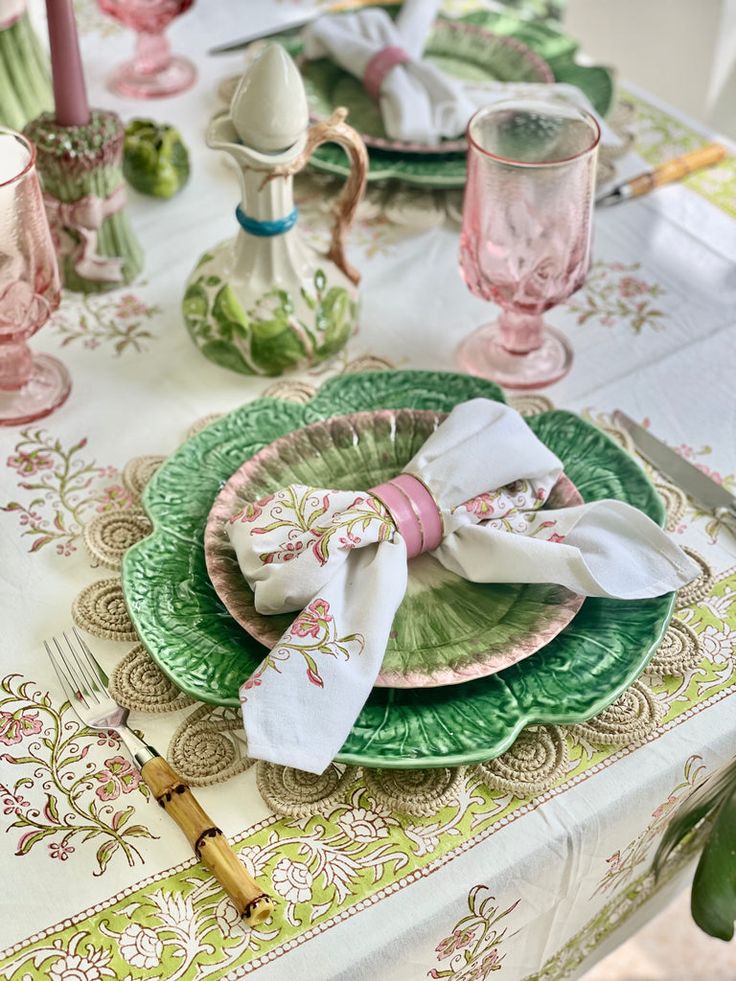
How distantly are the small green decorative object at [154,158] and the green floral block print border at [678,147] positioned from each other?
0.50m

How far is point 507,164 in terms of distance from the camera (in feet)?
2.85

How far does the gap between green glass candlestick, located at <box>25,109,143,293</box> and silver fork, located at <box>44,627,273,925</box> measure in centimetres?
43

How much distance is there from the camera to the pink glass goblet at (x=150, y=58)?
1244mm

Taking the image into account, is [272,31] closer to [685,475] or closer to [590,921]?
[685,475]

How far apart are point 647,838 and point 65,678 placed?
402 mm

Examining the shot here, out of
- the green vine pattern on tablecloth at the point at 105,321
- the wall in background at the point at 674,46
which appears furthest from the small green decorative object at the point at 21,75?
the wall in background at the point at 674,46

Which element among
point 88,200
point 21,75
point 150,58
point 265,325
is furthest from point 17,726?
point 150,58

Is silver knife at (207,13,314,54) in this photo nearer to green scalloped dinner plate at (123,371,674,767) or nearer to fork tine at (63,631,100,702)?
green scalloped dinner plate at (123,371,674,767)

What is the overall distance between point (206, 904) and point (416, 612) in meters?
0.23

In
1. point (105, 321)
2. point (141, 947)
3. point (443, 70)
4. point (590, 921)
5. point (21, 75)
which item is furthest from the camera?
point (443, 70)

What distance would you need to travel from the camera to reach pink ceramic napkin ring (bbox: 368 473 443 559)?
2.47 ft

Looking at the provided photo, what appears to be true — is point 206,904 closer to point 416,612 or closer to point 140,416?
point 416,612

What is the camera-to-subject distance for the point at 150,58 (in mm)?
1325

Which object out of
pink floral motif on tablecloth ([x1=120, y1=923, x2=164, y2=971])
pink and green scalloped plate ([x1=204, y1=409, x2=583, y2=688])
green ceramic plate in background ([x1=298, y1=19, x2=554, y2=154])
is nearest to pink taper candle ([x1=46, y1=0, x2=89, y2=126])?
green ceramic plate in background ([x1=298, y1=19, x2=554, y2=154])
